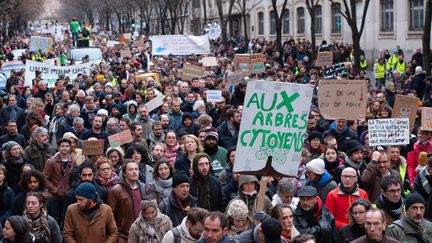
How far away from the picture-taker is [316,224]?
716 centimetres

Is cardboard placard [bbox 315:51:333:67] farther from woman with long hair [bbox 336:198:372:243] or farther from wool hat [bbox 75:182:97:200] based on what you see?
wool hat [bbox 75:182:97:200]

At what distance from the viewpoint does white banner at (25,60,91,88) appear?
21.2m

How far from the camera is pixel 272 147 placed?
718 cm

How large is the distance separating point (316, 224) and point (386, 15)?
31.5 metres

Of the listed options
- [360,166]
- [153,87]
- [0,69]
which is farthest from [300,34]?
[360,166]

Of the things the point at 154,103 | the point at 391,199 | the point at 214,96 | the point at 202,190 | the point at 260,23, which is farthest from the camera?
the point at 260,23

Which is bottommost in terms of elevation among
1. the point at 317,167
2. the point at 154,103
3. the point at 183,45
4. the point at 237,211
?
the point at 237,211

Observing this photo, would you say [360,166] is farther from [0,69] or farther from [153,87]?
[0,69]

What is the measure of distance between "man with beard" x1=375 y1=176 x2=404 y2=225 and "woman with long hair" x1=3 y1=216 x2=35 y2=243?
10.7 ft

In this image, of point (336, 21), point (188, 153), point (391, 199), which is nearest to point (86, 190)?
point (188, 153)

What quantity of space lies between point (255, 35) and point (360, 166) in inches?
1859

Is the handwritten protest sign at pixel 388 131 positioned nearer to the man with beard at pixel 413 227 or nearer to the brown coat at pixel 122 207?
the man with beard at pixel 413 227

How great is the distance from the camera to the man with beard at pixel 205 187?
27.7 feet

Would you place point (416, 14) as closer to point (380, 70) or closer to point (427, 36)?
point (380, 70)
